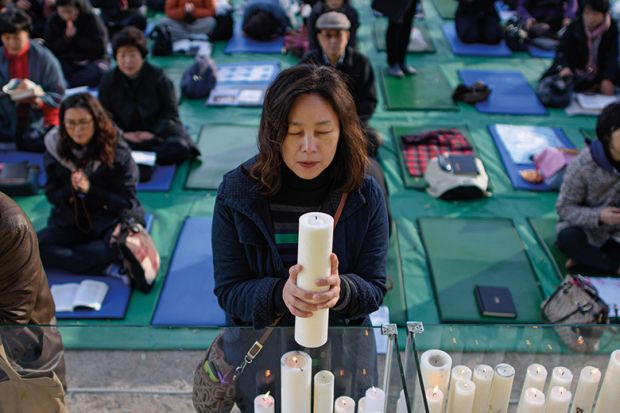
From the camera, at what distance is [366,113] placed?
17.0ft

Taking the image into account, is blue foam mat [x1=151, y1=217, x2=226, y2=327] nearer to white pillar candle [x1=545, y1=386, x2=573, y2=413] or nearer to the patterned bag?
the patterned bag

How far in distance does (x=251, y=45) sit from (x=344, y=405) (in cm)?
647

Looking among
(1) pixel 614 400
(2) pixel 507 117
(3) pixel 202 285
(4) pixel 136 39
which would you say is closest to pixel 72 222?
(3) pixel 202 285

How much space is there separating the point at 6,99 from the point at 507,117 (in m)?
4.39

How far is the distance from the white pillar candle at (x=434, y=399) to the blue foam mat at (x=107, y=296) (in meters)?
2.49

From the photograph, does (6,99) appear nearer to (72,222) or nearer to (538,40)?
(72,222)

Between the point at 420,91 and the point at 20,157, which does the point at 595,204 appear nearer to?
the point at 420,91

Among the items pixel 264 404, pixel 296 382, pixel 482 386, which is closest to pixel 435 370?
pixel 482 386

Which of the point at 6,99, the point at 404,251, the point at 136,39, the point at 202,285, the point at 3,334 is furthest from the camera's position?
the point at 6,99

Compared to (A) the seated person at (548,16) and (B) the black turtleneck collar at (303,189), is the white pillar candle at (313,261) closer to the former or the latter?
(B) the black turtleneck collar at (303,189)

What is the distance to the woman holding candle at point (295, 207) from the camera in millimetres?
1912

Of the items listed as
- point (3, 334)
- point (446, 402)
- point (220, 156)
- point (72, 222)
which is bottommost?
point (220, 156)

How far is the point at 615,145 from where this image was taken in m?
3.77

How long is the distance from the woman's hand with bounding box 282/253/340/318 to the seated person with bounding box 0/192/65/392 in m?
0.80
